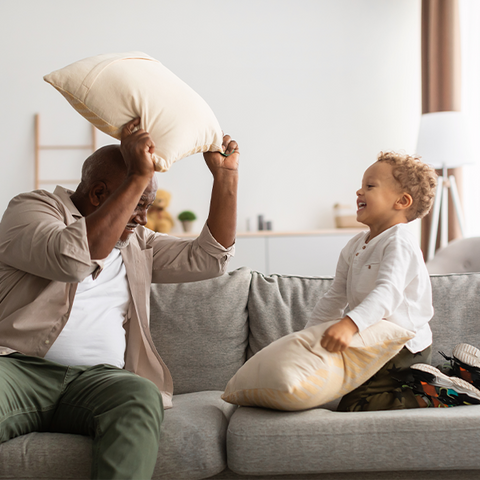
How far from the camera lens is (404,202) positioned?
167cm

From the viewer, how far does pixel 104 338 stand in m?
1.47

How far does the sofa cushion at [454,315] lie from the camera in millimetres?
1733

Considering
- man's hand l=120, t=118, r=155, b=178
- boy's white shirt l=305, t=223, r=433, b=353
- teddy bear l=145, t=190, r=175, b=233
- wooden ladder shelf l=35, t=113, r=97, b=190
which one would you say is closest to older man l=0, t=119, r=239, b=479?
man's hand l=120, t=118, r=155, b=178

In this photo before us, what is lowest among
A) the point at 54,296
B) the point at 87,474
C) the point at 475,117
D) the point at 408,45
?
the point at 87,474

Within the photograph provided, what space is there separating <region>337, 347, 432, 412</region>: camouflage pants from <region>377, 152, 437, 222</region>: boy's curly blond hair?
485mm

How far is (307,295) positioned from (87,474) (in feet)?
3.13

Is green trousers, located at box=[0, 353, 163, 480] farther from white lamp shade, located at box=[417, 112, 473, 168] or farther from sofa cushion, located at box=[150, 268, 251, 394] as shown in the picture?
white lamp shade, located at box=[417, 112, 473, 168]

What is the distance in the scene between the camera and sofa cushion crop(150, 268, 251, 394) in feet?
5.81

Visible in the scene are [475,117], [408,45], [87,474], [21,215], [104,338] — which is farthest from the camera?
[408,45]

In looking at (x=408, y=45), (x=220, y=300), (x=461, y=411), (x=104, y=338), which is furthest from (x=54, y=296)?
(x=408, y=45)

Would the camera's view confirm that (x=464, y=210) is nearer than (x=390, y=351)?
No

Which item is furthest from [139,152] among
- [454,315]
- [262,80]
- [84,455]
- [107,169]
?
[262,80]

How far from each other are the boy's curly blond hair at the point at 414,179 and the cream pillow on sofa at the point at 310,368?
496mm

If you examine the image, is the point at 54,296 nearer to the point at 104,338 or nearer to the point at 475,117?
the point at 104,338
